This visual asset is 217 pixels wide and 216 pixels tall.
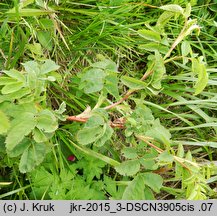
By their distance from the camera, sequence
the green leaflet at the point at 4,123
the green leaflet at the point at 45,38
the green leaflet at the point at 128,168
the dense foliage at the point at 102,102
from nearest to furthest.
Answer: the green leaflet at the point at 4,123 < the dense foliage at the point at 102,102 < the green leaflet at the point at 128,168 < the green leaflet at the point at 45,38

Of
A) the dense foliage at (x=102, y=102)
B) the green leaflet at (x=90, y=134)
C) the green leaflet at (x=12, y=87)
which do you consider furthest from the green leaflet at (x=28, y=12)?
the green leaflet at (x=90, y=134)

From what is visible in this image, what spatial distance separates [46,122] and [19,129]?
9 cm

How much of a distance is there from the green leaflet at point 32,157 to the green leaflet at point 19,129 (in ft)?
0.26

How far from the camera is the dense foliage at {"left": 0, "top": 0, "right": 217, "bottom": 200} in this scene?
66.4 inches

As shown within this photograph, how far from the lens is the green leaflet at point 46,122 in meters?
1.62

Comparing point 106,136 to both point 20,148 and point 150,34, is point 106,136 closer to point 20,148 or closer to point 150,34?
point 20,148

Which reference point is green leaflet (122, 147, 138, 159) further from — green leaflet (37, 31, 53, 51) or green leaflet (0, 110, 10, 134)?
green leaflet (37, 31, 53, 51)

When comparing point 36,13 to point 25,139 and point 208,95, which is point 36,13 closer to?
point 25,139

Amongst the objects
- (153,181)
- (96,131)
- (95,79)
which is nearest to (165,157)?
(153,181)

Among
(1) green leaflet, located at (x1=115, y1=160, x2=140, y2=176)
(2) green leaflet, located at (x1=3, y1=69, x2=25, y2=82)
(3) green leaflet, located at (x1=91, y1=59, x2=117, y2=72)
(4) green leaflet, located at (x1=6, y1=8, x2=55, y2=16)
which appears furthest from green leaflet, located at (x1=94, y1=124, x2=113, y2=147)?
(4) green leaflet, located at (x1=6, y1=8, x2=55, y2=16)

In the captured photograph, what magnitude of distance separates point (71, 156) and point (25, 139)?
41 centimetres

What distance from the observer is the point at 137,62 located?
2.38 m

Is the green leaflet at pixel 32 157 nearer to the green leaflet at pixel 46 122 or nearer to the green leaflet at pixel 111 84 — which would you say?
the green leaflet at pixel 46 122

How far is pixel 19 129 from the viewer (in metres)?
1.59
